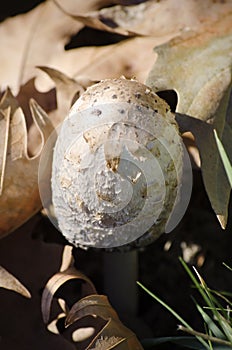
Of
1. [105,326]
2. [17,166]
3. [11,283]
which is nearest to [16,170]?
[17,166]

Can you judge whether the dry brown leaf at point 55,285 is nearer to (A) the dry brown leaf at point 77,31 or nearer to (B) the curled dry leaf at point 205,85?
(B) the curled dry leaf at point 205,85

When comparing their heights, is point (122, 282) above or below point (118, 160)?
below

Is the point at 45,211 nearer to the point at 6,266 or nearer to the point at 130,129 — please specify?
the point at 6,266

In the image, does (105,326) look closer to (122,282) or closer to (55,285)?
(55,285)

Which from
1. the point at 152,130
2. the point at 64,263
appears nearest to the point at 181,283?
the point at 64,263

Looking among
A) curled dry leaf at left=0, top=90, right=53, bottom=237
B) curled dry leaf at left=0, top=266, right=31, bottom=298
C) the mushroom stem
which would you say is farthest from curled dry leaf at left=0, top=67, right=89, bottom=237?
the mushroom stem

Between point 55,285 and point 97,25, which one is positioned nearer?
point 55,285
